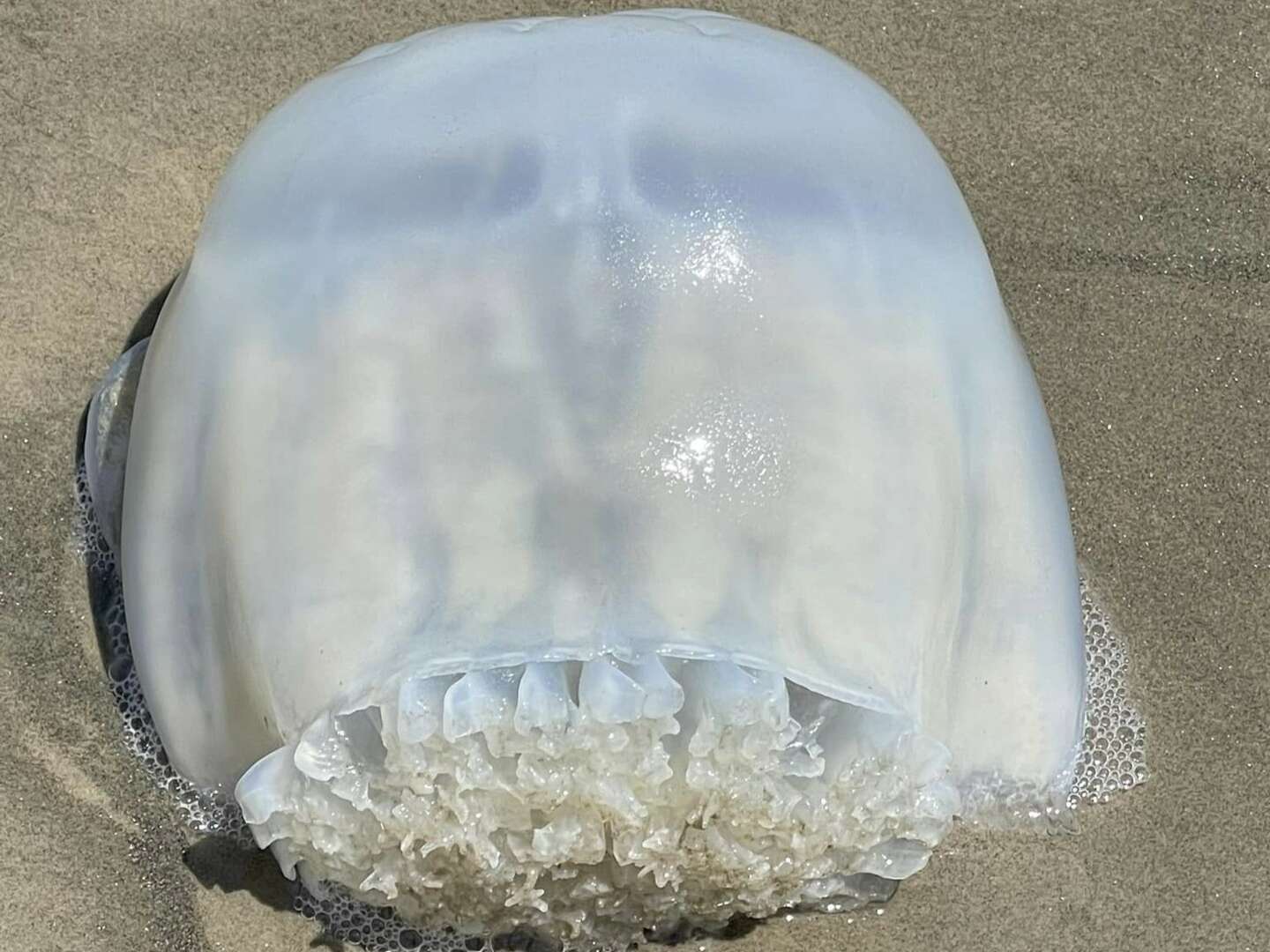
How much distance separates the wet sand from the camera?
229 cm

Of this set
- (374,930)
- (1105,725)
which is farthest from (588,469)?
(1105,725)

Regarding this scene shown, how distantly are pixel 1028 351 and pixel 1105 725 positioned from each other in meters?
0.76

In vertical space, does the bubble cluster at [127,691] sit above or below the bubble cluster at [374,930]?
above

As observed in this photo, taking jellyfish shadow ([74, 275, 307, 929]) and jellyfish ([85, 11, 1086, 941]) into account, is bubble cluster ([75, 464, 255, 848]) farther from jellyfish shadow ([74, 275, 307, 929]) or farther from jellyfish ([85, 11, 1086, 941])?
jellyfish ([85, 11, 1086, 941])

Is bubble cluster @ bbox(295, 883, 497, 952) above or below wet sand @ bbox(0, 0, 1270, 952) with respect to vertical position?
below

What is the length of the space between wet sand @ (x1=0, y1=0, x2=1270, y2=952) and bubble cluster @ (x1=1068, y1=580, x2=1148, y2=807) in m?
0.03

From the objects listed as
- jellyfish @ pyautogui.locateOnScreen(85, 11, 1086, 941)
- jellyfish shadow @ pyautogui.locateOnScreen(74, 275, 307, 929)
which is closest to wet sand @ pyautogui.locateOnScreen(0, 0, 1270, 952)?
jellyfish shadow @ pyautogui.locateOnScreen(74, 275, 307, 929)

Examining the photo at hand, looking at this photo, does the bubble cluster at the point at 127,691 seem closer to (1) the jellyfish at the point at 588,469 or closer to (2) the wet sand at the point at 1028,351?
(2) the wet sand at the point at 1028,351

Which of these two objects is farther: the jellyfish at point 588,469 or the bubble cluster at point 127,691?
the bubble cluster at point 127,691

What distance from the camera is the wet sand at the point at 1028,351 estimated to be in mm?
2289

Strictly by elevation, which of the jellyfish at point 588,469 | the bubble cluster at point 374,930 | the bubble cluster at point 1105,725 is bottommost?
the bubble cluster at point 374,930

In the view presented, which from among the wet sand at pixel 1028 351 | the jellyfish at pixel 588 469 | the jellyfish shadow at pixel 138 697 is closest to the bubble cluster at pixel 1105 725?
the wet sand at pixel 1028 351

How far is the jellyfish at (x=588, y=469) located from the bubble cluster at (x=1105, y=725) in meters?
0.55

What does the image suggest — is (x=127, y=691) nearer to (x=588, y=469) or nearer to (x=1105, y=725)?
(x=588, y=469)
